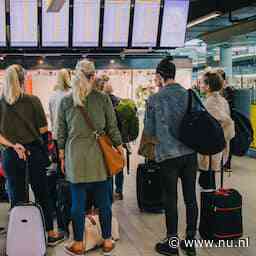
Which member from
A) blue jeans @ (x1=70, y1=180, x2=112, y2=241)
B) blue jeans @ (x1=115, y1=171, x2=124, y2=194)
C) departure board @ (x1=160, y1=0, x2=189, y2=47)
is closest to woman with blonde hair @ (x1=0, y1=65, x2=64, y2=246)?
blue jeans @ (x1=70, y1=180, x2=112, y2=241)

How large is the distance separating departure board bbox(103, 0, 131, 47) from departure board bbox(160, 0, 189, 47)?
532mm

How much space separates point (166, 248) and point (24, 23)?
3765 millimetres

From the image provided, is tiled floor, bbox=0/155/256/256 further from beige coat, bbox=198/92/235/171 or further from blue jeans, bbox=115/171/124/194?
beige coat, bbox=198/92/235/171

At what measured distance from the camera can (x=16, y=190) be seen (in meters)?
3.87

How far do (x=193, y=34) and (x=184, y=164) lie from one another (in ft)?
48.3

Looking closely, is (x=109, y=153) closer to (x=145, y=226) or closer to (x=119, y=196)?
(x=145, y=226)

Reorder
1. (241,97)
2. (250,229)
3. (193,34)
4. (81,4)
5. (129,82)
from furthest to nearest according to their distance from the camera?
(193,34) < (241,97) < (129,82) < (81,4) < (250,229)

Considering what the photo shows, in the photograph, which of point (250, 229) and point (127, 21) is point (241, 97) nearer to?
point (127, 21)

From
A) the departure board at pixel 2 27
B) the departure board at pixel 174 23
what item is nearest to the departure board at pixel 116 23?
the departure board at pixel 174 23

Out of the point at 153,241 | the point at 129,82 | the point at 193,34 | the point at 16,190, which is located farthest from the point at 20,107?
the point at 193,34

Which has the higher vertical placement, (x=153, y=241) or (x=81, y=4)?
(x=81, y=4)

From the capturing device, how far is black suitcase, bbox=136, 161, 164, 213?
5.01m

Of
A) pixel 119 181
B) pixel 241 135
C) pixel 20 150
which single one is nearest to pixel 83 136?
pixel 20 150

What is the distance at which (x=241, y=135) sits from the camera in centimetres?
468
